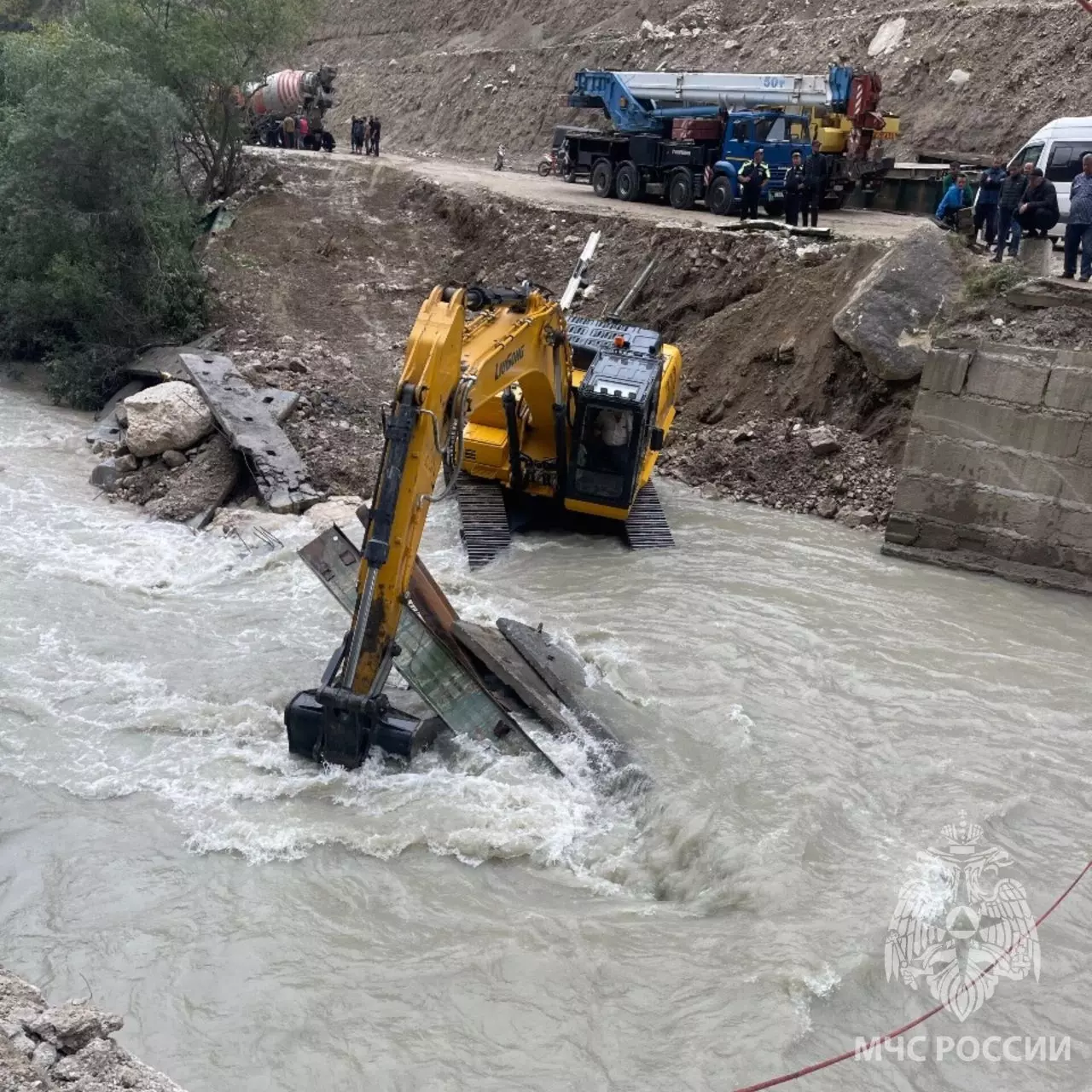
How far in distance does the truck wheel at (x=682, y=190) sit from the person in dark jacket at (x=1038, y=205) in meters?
8.64

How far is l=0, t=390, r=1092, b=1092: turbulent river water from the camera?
5.22 metres

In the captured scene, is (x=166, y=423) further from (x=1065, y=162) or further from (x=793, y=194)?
(x=1065, y=162)

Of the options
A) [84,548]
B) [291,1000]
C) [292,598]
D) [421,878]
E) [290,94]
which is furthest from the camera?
[290,94]

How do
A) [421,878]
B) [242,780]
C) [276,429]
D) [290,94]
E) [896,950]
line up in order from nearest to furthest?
[896,950] → [421,878] → [242,780] → [276,429] → [290,94]

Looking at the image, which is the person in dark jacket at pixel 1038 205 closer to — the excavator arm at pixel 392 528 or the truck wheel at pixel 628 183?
the excavator arm at pixel 392 528

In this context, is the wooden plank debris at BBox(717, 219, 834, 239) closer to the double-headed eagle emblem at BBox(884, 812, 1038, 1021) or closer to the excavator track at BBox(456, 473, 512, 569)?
the excavator track at BBox(456, 473, 512, 569)

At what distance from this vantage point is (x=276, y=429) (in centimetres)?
1361

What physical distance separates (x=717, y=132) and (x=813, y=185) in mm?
4187

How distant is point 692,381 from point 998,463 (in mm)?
5257

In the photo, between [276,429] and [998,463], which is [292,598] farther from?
[998,463]

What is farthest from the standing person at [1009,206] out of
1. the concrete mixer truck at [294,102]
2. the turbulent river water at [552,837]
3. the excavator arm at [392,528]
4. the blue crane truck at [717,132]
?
the concrete mixer truck at [294,102]

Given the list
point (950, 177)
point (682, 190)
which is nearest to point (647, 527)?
point (950, 177)

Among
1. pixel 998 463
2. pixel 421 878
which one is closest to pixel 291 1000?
pixel 421 878

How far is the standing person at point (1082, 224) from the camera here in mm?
12258
